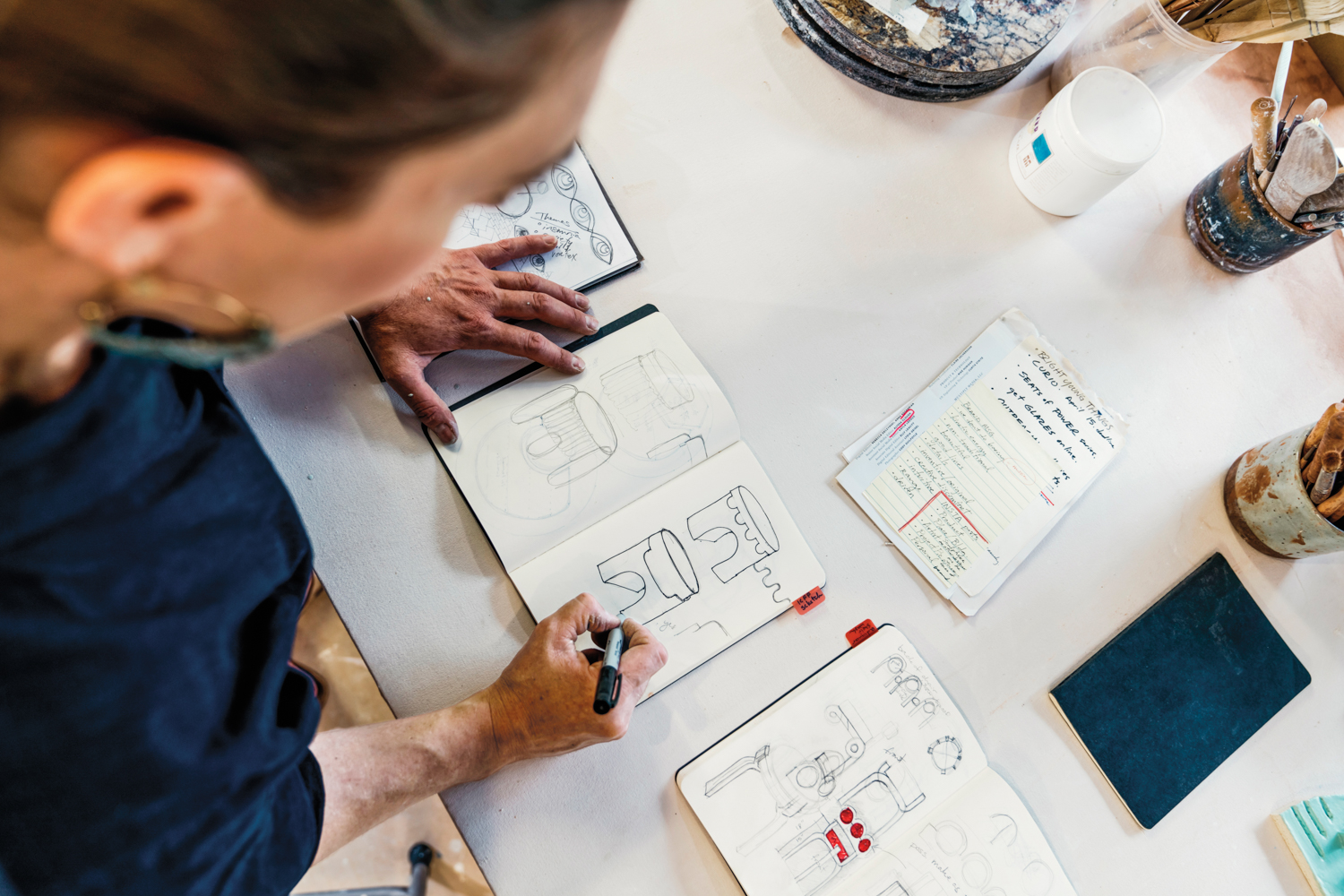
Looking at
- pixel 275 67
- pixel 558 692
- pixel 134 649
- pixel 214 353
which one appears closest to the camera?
pixel 275 67

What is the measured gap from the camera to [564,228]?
33.0 inches

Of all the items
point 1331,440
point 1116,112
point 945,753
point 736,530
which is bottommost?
point 945,753

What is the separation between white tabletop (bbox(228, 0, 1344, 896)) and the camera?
71 centimetres

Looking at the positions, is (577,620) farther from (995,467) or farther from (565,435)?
(995,467)

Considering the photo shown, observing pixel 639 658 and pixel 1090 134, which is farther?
pixel 1090 134

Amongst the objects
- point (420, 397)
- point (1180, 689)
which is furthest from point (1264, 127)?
point (420, 397)

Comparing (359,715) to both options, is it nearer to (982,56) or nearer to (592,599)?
(592,599)

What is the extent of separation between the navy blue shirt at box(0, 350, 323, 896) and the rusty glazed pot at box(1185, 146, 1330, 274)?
3.84 feet

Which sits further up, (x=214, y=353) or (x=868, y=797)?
(x=214, y=353)

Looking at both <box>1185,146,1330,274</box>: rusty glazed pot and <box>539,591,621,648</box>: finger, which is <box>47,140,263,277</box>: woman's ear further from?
<box>1185,146,1330,274</box>: rusty glazed pot

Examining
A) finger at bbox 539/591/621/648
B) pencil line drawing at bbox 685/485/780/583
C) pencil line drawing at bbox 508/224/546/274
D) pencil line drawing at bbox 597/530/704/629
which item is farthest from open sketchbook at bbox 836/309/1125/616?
pencil line drawing at bbox 508/224/546/274

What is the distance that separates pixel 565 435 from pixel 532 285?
0.17 metres

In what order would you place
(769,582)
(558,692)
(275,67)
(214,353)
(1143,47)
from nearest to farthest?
(275,67), (214,353), (558,692), (769,582), (1143,47)

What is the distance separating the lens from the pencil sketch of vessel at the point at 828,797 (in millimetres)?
712
